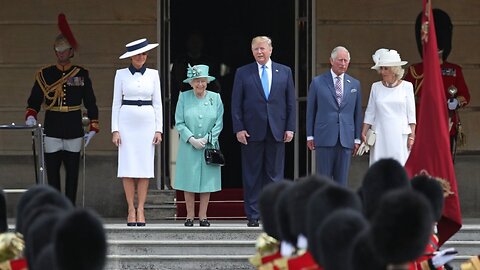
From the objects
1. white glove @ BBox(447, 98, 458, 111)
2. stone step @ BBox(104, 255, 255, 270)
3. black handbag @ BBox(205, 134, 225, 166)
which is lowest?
stone step @ BBox(104, 255, 255, 270)

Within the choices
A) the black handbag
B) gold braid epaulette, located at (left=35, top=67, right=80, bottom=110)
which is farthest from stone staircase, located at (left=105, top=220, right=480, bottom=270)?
gold braid epaulette, located at (left=35, top=67, right=80, bottom=110)

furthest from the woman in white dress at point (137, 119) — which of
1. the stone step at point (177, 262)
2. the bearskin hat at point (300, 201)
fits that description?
the bearskin hat at point (300, 201)

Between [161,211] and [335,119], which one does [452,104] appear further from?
[161,211]

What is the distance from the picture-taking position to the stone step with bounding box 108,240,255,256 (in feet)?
41.3

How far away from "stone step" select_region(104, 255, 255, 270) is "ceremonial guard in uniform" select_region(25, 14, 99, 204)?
1445 millimetres

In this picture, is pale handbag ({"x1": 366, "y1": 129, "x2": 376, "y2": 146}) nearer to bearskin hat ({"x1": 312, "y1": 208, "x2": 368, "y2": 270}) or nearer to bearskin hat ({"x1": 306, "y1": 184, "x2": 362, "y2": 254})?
bearskin hat ({"x1": 306, "y1": 184, "x2": 362, "y2": 254})

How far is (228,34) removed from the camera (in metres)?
17.3

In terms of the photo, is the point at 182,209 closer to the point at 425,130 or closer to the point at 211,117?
the point at 211,117

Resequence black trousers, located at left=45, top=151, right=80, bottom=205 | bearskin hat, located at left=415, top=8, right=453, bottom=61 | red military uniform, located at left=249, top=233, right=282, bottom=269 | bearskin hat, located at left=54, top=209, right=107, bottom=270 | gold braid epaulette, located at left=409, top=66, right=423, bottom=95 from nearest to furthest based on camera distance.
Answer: bearskin hat, located at left=54, top=209, right=107, bottom=270
red military uniform, located at left=249, top=233, right=282, bottom=269
black trousers, located at left=45, top=151, right=80, bottom=205
gold braid epaulette, located at left=409, top=66, right=423, bottom=95
bearskin hat, located at left=415, top=8, right=453, bottom=61

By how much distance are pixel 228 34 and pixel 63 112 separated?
4002 millimetres

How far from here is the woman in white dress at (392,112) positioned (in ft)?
41.5

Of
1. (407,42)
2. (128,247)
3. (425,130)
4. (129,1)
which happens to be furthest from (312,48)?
(425,130)

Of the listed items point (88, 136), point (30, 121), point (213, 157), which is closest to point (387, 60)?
point (213, 157)

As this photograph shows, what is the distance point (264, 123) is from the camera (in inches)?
509
